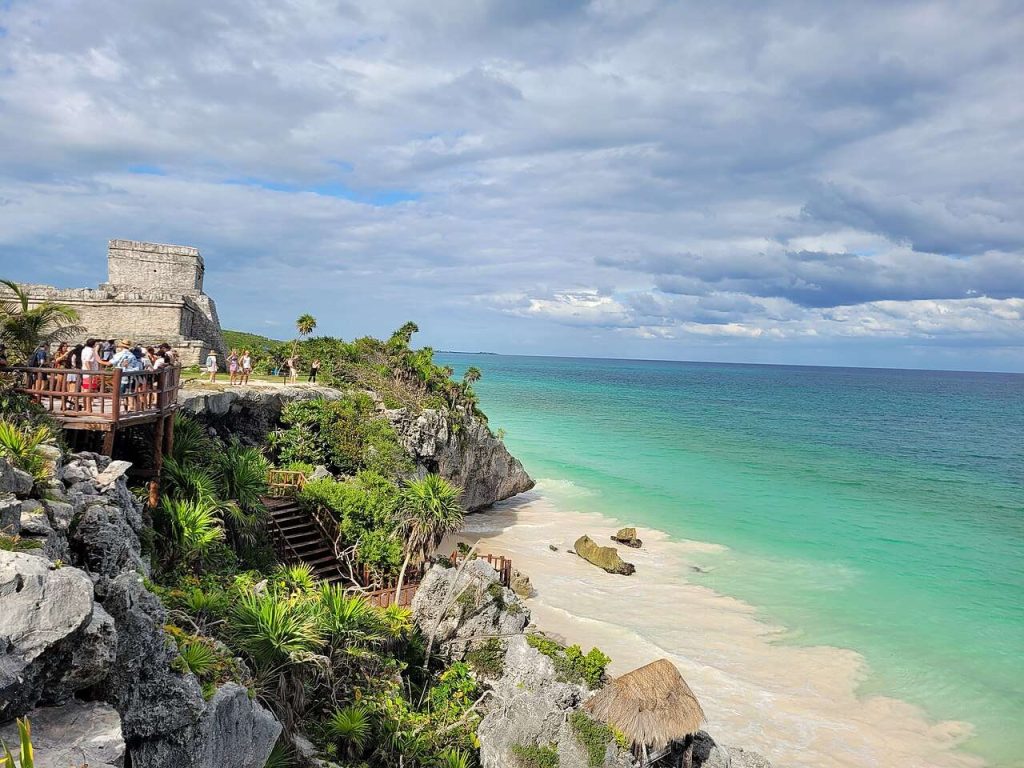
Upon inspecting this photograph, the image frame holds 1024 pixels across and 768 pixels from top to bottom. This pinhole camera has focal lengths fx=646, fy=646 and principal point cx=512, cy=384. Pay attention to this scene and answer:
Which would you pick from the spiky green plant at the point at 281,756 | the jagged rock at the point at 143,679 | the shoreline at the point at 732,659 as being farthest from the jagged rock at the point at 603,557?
the jagged rock at the point at 143,679

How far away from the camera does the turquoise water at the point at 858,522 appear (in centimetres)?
1894

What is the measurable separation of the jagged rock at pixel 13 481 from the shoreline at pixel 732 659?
13.0 meters

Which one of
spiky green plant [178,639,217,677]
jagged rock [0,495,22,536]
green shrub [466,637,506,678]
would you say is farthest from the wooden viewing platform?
green shrub [466,637,506,678]

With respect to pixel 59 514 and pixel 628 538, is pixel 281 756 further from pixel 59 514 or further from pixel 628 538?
pixel 628 538

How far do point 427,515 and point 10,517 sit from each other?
9876 mm

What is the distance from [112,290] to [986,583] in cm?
3594

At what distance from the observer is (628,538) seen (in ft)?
88.8

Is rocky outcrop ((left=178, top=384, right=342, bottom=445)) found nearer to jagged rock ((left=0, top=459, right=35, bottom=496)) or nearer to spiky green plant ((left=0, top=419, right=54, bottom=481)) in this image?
spiky green plant ((left=0, top=419, right=54, bottom=481))

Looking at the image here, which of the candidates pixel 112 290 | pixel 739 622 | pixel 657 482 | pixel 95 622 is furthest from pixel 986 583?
pixel 112 290

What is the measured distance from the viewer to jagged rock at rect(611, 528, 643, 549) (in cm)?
2692

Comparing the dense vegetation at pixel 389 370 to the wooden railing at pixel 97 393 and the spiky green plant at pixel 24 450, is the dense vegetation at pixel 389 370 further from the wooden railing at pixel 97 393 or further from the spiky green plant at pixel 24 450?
the spiky green plant at pixel 24 450

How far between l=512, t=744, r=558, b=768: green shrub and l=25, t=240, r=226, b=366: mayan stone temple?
20.0m

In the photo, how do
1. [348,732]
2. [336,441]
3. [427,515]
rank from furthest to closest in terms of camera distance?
[336,441], [427,515], [348,732]

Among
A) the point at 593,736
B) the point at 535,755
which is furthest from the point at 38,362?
the point at 593,736
